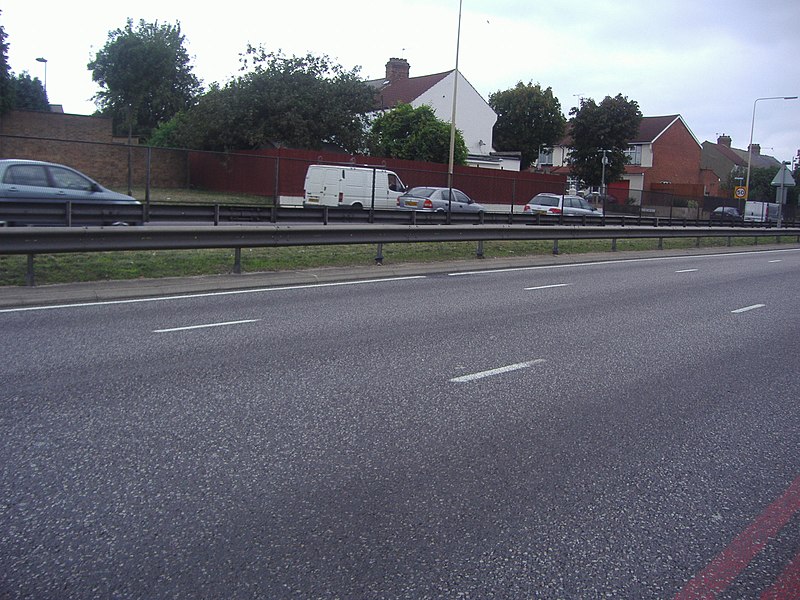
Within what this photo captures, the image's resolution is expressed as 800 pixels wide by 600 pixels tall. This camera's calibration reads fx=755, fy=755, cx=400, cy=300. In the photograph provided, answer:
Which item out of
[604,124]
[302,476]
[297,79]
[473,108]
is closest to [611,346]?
[302,476]

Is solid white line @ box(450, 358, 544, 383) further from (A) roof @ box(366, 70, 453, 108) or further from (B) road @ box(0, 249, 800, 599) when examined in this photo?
(A) roof @ box(366, 70, 453, 108)

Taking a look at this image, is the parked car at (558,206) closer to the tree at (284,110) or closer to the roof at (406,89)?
the tree at (284,110)

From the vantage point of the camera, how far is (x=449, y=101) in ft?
187

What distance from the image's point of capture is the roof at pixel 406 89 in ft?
182

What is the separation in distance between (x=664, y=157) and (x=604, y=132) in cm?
1074

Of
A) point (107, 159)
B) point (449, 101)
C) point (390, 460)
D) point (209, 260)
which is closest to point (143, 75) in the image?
point (449, 101)

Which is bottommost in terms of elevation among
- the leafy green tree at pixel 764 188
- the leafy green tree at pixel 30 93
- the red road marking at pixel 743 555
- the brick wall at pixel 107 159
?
the red road marking at pixel 743 555

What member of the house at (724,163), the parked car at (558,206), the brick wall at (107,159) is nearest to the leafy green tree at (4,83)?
the brick wall at (107,159)

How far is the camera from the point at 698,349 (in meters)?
8.72

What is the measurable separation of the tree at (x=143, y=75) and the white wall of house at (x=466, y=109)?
118 ft

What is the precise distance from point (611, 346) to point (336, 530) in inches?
222

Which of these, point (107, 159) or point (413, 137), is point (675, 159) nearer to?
point (413, 137)

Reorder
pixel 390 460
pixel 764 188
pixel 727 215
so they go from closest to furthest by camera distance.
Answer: pixel 390 460 → pixel 727 215 → pixel 764 188

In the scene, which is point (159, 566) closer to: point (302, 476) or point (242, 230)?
point (302, 476)
